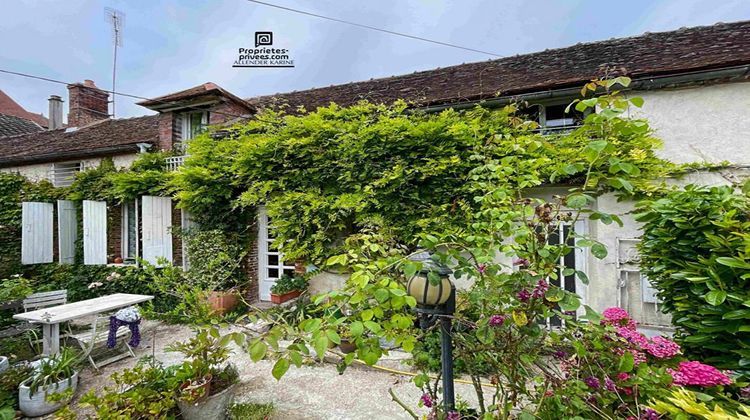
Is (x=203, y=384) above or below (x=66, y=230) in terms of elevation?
below

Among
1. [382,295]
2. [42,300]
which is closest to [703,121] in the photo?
[382,295]

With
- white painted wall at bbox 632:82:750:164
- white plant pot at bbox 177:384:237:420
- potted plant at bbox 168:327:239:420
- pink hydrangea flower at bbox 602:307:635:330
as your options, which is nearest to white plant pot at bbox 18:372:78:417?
potted plant at bbox 168:327:239:420

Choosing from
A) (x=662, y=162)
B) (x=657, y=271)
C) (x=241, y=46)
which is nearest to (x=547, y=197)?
(x=662, y=162)

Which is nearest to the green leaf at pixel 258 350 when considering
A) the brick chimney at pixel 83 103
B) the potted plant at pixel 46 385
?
the potted plant at pixel 46 385

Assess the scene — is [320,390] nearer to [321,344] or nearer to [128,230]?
[321,344]

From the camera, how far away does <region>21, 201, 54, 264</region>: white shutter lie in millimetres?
9578

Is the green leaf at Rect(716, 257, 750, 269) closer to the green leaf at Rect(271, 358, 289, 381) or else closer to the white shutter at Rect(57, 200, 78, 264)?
the green leaf at Rect(271, 358, 289, 381)

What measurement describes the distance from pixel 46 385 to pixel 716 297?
281 inches

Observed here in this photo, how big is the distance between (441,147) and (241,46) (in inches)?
295

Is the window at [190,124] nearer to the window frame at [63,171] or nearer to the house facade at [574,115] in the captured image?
the house facade at [574,115]

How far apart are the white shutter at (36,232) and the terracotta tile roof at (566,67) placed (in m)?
8.68

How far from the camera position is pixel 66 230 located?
10.0 m

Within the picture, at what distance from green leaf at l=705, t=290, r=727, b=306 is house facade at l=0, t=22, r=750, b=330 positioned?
71.2 inches

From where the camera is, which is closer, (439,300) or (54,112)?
(439,300)
